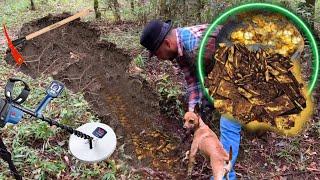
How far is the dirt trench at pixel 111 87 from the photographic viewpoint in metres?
4.32

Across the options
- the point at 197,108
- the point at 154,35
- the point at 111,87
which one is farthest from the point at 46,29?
the point at 154,35

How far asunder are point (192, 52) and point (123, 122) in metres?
1.45

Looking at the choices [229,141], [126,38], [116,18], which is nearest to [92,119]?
[229,141]

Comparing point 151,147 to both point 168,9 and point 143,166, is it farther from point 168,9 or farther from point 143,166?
point 168,9

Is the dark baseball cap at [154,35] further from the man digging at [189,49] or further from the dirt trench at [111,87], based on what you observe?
the dirt trench at [111,87]

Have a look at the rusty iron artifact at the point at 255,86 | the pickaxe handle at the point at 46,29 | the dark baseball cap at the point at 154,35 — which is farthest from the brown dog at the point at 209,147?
the pickaxe handle at the point at 46,29

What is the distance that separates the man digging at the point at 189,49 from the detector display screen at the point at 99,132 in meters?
0.82

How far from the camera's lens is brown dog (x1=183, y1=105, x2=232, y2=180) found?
3.29 metres

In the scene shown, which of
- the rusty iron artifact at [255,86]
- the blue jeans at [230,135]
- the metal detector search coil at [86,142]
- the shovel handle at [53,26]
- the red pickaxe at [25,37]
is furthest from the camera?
the shovel handle at [53,26]

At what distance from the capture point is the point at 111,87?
18.2 ft

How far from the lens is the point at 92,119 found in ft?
14.7

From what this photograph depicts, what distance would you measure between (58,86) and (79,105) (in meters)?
1.85

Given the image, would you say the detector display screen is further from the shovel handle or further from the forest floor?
the shovel handle

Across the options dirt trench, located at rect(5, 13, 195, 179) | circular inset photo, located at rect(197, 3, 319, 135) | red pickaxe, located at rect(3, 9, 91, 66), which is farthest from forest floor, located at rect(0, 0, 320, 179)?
circular inset photo, located at rect(197, 3, 319, 135)
